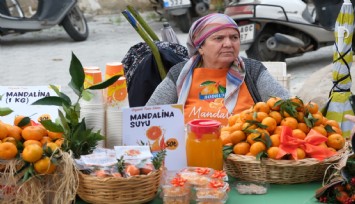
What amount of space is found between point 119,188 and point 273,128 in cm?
70

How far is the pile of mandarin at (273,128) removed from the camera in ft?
9.68

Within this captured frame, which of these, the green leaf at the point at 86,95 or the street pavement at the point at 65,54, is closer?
the green leaf at the point at 86,95

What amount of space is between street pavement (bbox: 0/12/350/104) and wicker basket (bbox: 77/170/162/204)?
4833mm

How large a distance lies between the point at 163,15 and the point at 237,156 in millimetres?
10346

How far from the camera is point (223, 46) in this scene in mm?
3914

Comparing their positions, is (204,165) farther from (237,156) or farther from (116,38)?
(116,38)

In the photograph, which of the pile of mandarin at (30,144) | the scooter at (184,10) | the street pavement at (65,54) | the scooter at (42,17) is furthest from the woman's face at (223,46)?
the scooter at (184,10)

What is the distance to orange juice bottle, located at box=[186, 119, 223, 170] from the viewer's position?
2.90 metres

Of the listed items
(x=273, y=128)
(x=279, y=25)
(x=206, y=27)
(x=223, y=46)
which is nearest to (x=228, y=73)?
(x=223, y=46)

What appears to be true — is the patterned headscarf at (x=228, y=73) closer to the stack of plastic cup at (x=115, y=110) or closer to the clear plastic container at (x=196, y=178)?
the stack of plastic cup at (x=115, y=110)

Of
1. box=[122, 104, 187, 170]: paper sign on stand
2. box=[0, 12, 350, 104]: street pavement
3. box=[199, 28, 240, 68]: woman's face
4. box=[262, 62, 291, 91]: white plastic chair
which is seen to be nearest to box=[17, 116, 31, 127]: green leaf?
box=[122, 104, 187, 170]: paper sign on stand

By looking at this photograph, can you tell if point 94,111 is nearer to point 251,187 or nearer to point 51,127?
point 51,127

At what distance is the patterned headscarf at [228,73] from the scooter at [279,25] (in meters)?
4.39

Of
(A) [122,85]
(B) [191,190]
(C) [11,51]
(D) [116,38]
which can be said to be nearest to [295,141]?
(B) [191,190]
